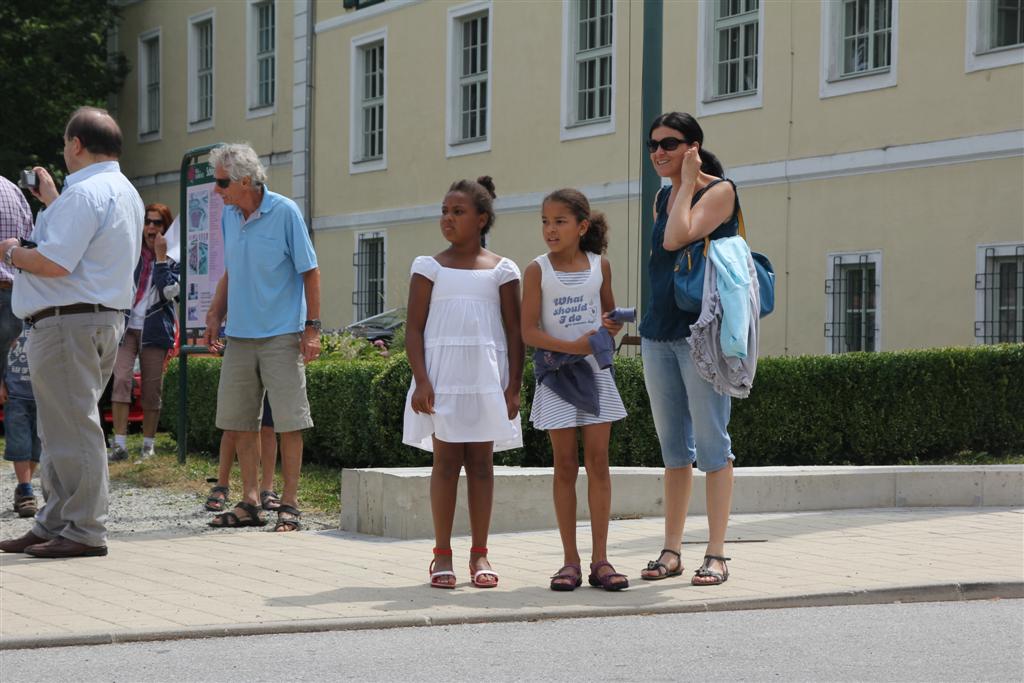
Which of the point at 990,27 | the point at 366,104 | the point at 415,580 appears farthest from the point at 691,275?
the point at 366,104

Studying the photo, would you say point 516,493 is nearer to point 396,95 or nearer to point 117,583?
point 117,583

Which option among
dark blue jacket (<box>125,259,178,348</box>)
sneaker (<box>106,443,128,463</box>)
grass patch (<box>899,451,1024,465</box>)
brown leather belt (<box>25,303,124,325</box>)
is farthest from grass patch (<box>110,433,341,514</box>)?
grass patch (<box>899,451,1024,465</box>)

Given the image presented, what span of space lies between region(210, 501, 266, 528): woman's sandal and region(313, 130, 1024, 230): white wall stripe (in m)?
10.5

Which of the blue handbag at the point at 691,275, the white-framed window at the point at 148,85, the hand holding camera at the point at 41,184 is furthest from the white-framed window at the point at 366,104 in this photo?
the blue handbag at the point at 691,275

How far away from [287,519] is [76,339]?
1.73 meters

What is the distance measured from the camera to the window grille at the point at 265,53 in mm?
29797

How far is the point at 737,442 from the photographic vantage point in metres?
11.4

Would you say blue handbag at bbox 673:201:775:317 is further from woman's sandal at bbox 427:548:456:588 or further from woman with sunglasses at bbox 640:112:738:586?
woman's sandal at bbox 427:548:456:588

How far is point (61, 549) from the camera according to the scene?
756cm

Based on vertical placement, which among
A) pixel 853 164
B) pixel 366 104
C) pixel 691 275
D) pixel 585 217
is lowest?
pixel 691 275

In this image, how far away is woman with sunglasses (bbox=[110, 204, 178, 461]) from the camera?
39.4 feet

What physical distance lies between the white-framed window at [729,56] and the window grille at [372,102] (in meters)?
8.31

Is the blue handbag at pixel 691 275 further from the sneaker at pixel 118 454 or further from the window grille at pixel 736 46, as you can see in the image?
the window grille at pixel 736 46

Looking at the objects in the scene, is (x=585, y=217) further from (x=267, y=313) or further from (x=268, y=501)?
(x=268, y=501)
